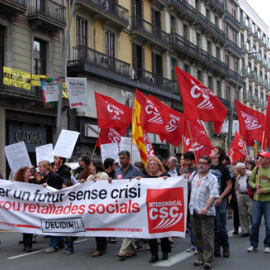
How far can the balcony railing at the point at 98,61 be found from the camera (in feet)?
71.5

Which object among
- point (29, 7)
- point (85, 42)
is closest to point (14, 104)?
point (29, 7)

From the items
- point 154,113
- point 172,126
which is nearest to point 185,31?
point 172,126

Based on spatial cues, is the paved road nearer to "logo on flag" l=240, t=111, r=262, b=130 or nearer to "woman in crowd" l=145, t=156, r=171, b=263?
"woman in crowd" l=145, t=156, r=171, b=263

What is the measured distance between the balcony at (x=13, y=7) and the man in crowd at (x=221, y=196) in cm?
1319

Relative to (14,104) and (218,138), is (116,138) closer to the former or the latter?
(14,104)

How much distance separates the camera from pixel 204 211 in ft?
21.2

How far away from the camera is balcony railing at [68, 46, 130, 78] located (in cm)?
2180

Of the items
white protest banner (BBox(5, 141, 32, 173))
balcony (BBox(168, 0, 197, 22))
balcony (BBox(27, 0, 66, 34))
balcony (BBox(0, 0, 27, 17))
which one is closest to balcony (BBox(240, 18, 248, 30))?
balcony (BBox(168, 0, 197, 22))

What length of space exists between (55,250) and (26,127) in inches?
467

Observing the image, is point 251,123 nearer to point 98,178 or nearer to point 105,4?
point 98,178

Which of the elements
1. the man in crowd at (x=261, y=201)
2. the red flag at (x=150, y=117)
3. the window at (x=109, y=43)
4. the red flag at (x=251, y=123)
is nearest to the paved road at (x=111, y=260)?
the man in crowd at (x=261, y=201)

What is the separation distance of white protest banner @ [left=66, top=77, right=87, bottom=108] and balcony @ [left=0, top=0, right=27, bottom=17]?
3648 millimetres

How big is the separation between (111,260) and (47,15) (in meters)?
14.9

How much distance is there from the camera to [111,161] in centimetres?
877
